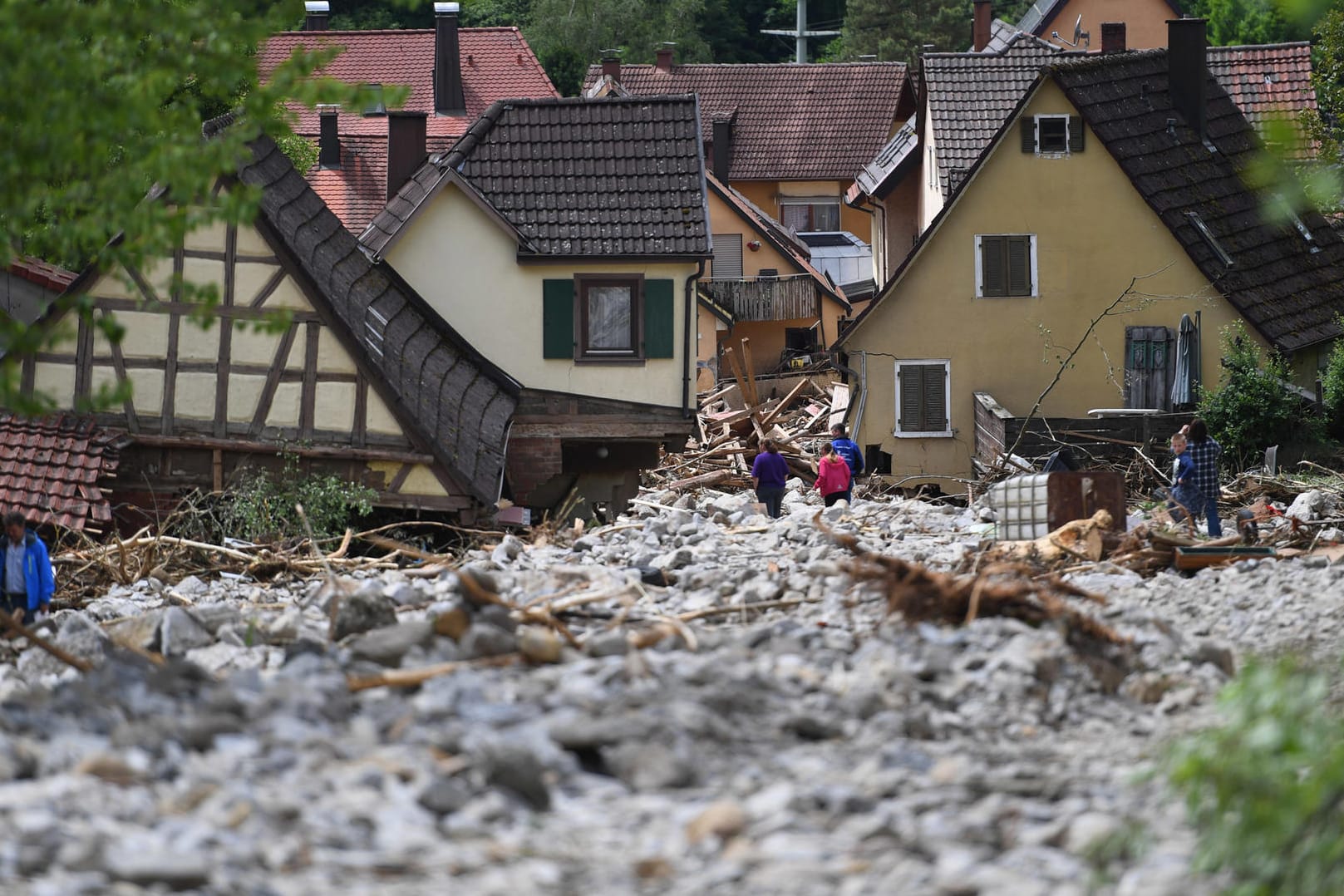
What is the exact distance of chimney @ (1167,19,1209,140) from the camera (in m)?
32.6

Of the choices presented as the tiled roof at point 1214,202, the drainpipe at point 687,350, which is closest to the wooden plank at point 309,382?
the drainpipe at point 687,350

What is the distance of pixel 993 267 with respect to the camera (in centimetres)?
3108

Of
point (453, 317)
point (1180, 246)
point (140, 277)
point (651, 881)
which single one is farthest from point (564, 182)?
point (651, 881)

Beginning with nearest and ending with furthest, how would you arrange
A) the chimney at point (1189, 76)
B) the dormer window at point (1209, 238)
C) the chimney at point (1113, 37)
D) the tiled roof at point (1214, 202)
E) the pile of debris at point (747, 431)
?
the tiled roof at point (1214, 202) → the dormer window at point (1209, 238) → the pile of debris at point (747, 431) → the chimney at point (1189, 76) → the chimney at point (1113, 37)

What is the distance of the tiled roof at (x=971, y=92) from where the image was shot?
34844 millimetres

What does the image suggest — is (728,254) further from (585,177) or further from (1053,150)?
(585,177)

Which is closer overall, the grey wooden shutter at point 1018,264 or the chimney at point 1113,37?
the grey wooden shutter at point 1018,264

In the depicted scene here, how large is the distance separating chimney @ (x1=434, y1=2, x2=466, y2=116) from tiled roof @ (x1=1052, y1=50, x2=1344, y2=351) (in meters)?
26.6

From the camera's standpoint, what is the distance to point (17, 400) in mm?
10969

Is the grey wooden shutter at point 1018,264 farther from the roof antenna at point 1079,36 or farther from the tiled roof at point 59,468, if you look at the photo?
the roof antenna at point 1079,36

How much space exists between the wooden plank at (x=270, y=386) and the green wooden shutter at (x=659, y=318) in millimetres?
5961

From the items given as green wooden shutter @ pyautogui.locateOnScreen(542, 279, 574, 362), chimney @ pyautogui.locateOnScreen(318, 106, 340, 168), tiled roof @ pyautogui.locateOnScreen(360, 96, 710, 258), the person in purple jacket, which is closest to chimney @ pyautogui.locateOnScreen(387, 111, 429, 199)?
tiled roof @ pyautogui.locateOnScreen(360, 96, 710, 258)

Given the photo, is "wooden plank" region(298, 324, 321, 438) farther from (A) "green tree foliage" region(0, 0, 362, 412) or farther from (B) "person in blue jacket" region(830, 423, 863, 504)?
(A) "green tree foliage" region(0, 0, 362, 412)

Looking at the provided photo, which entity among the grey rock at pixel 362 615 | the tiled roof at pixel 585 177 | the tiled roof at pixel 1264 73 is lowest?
the grey rock at pixel 362 615
